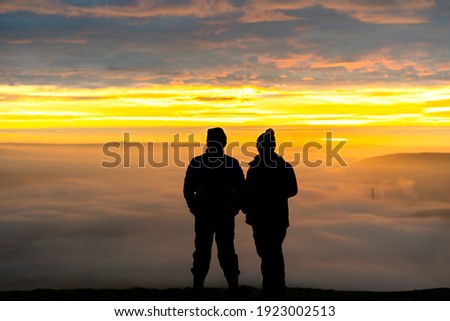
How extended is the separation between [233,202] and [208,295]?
9.59ft

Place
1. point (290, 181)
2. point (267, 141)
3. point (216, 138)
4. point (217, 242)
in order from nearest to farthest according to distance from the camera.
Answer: point (267, 141) < point (216, 138) < point (290, 181) < point (217, 242)

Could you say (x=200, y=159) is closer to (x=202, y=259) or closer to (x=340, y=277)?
(x=202, y=259)

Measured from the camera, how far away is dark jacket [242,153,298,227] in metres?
10.7

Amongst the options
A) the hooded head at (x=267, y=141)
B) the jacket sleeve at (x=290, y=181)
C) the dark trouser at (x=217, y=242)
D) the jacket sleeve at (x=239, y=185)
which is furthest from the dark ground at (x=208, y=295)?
the hooded head at (x=267, y=141)

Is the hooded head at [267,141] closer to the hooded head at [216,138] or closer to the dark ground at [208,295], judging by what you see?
the hooded head at [216,138]

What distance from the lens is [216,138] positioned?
34.4ft

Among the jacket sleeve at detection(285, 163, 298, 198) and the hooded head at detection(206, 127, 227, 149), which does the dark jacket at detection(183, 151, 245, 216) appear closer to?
the hooded head at detection(206, 127, 227, 149)

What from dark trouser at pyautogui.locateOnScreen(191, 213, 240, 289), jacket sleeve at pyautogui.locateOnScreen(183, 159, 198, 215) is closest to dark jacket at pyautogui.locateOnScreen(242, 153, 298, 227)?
dark trouser at pyautogui.locateOnScreen(191, 213, 240, 289)

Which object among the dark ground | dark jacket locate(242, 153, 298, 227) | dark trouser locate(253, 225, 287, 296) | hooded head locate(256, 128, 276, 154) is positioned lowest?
the dark ground

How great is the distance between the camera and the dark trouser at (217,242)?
35.3ft

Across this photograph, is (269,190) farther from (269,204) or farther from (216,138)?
(216,138)

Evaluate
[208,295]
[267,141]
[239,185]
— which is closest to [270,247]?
[239,185]

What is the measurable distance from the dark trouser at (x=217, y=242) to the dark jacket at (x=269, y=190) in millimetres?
439

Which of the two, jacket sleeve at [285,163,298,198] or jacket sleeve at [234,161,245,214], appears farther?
jacket sleeve at [234,161,245,214]
